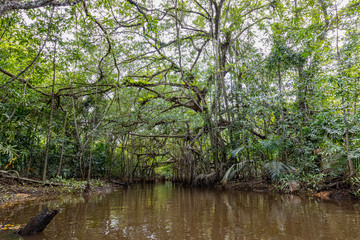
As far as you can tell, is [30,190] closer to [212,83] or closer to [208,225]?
[208,225]

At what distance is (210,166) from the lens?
9852mm

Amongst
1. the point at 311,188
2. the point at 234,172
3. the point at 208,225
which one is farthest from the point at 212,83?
the point at 208,225

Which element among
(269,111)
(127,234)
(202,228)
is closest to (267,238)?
(202,228)

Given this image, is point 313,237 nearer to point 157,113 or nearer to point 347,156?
point 347,156

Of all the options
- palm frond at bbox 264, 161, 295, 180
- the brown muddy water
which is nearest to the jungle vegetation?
palm frond at bbox 264, 161, 295, 180

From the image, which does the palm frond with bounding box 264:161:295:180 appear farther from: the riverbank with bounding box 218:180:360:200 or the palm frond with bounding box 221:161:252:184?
the palm frond with bounding box 221:161:252:184

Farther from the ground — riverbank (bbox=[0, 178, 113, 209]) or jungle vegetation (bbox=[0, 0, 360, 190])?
jungle vegetation (bbox=[0, 0, 360, 190])

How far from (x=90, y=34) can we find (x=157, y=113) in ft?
14.2

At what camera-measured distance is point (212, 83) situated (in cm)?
909

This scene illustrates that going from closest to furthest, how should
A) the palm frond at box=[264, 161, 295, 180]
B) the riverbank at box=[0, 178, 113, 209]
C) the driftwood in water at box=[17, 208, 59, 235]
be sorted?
the driftwood in water at box=[17, 208, 59, 235], the riverbank at box=[0, 178, 113, 209], the palm frond at box=[264, 161, 295, 180]

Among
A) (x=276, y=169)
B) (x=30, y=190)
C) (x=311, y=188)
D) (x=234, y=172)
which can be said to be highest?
(x=276, y=169)

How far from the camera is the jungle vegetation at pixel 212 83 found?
204 inches

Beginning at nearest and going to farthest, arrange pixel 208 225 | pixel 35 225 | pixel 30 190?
pixel 35 225 → pixel 208 225 → pixel 30 190

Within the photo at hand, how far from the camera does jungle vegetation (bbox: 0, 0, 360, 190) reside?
518 cm
